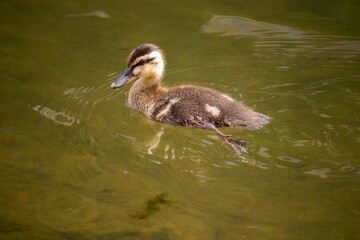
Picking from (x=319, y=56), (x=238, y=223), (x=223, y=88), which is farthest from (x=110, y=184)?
(x=319, y=56)

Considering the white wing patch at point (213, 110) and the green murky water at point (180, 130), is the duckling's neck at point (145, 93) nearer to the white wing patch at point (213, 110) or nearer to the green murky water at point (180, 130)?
the green murky water at point (180, 130)

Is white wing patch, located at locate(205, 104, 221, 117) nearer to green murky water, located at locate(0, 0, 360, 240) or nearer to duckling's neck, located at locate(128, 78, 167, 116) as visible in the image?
green murky water, located at locate(0, 0, 360, 240)

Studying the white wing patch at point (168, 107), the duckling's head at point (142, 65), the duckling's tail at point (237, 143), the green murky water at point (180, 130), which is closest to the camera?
the green murky water at point (180, 130)

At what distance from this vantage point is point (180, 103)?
120 inches

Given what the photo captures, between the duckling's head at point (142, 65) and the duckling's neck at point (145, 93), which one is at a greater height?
the duckling's head at point (142, 65)

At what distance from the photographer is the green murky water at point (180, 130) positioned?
2182mm

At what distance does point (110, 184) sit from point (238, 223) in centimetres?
80

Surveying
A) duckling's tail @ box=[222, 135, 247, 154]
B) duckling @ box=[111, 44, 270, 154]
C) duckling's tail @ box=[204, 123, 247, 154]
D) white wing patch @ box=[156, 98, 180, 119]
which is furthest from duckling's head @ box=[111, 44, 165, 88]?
duckling's tail @ box=[222, 135, 247, 154]

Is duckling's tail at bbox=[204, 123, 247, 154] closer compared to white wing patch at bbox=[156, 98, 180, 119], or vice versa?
duckling's tail at bbox=[204, 123, 247, 154]

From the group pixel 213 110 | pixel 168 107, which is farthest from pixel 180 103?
pixel 213 110

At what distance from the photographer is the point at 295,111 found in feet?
10.2

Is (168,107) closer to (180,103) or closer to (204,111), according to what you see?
(180,103)

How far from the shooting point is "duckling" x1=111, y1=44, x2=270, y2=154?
2.91 meters

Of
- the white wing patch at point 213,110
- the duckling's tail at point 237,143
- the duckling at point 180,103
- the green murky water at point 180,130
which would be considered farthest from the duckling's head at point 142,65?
the duckling's tail at point 237,143
